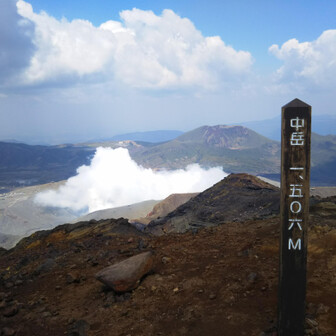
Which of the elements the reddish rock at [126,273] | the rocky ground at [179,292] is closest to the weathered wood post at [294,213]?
the rocky ground at [179,292]

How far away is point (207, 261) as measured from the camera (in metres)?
10.8

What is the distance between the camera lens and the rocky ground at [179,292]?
7.30 meters

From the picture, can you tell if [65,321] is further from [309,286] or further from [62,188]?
[62,188]

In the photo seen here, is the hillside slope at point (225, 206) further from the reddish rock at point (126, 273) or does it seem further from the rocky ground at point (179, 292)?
the reddish rock at point (126, 273)

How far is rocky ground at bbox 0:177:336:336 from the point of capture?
7297 millimetres

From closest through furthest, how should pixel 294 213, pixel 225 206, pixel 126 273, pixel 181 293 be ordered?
1. pixel 294 213
2. pixel 181 293
3. pixel 126 273
4. pixel 225 206

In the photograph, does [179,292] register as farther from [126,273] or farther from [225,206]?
[225,206]

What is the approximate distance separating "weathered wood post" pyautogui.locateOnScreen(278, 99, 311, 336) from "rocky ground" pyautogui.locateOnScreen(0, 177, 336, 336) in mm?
610

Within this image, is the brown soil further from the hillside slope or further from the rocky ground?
the hillside slope

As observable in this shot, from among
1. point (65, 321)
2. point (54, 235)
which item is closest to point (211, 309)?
point (65, 321)

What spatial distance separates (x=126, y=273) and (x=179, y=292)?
5.34ft

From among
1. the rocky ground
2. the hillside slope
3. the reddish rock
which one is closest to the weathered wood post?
the rocky ground

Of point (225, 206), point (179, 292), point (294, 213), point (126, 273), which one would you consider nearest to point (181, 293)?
point (179, 292)

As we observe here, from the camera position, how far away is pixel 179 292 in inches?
348
